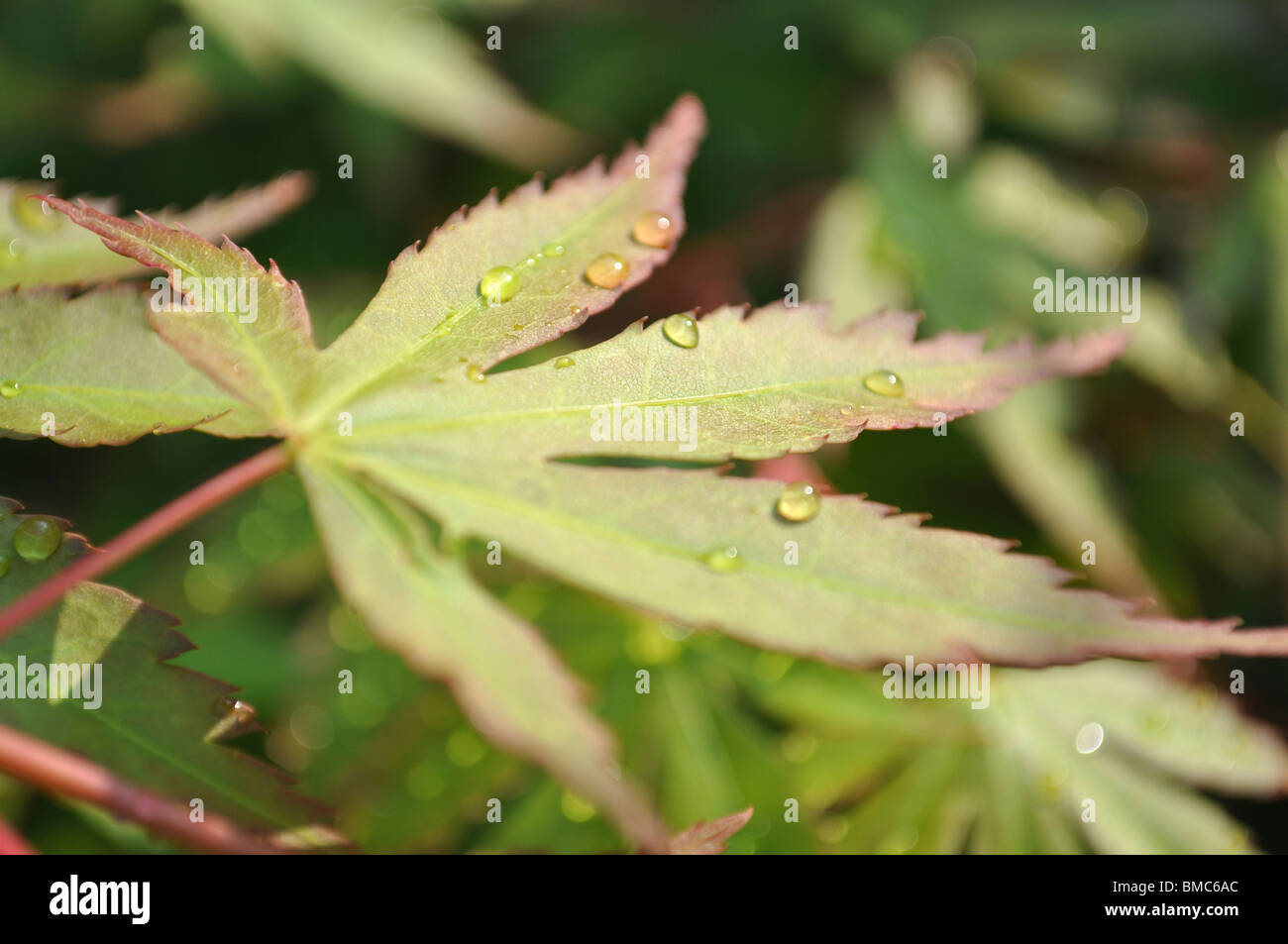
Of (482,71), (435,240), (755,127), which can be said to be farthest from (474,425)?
(755,127)

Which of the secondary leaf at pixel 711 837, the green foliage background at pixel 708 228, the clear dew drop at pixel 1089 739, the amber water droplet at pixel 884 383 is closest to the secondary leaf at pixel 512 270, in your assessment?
the amber water droplet at pixel 884 383

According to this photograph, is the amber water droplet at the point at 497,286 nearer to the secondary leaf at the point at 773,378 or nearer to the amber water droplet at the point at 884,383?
the secondary leaf at the point at 773,378

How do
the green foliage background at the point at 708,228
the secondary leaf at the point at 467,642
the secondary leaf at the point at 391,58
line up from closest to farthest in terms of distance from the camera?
the secondary leaf at the point at 467,642 < the green foliage background at the point at 708,228 < the secondary leaf at the point at 391,58

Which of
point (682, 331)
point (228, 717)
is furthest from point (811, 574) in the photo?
point (228, 717)

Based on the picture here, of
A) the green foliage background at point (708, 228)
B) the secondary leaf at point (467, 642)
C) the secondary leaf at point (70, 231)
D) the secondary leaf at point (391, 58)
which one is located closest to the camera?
the secondary leaf at point (467, 642)

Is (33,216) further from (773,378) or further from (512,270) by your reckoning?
(773,378)

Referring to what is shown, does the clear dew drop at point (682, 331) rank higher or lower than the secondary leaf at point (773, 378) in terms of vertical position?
higher

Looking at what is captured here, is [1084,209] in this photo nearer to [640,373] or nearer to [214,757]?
[640,373]
